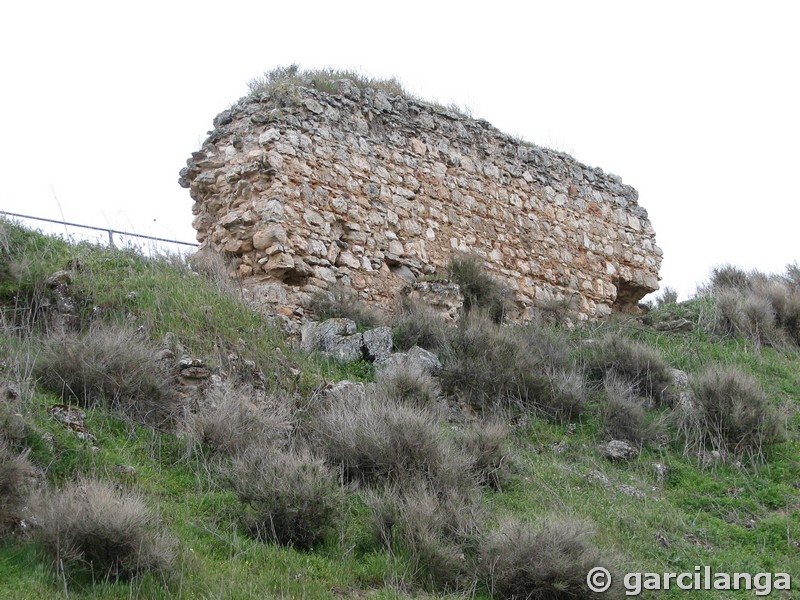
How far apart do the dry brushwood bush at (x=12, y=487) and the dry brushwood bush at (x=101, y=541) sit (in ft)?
0.71

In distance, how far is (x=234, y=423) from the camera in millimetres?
6199

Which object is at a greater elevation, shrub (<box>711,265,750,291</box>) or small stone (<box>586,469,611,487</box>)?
shrub (<box>711,265,750,291</box>)

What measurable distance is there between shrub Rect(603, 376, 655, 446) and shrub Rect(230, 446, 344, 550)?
335 centimetres

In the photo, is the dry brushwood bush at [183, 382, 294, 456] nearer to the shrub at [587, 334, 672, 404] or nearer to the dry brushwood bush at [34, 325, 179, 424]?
the dry brushwood bush at [34, 325, 179, 424]

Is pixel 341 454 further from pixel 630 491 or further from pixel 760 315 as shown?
pixel 760 315

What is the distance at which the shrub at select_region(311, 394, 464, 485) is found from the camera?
6.03 meters

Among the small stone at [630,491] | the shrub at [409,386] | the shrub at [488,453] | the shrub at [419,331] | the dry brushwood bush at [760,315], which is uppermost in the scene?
the dry brushwood bush at [760,315]

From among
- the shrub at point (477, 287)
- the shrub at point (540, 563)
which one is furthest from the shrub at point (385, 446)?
the shrub at point (477, 287)

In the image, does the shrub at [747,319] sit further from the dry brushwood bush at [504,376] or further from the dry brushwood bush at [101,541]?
the dry brushwood bush at [101,541]

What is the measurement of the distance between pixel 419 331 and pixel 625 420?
7.67ft

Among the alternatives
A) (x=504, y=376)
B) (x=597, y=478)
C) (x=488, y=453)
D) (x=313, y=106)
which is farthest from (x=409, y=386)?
(x=313, y=106)

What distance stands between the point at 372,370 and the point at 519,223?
4646 mm

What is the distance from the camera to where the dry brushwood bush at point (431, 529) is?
5.02 m

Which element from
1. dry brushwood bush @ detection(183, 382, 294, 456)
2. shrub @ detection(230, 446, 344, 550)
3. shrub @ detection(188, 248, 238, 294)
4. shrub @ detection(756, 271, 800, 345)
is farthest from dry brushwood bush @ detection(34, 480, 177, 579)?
shrub @ detection(756, 271, 800, 345)
